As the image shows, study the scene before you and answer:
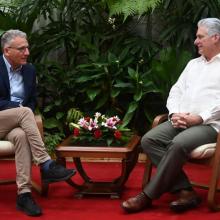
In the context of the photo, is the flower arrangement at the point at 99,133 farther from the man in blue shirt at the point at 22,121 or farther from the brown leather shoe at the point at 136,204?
the brown leather shoe at the point at 136,204

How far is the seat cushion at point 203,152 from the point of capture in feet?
11.9

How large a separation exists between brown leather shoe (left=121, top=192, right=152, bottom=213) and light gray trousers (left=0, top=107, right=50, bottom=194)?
627mm

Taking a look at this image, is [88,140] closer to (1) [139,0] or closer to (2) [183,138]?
(2) [183,138]

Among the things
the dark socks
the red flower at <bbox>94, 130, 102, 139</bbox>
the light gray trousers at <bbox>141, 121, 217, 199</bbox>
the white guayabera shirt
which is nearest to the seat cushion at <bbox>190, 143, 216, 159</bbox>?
the light gray trousers at <bbox>141, 121, 217, 199</bbox>

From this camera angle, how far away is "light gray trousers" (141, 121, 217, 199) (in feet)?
11.9

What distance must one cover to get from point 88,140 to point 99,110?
1.50 m

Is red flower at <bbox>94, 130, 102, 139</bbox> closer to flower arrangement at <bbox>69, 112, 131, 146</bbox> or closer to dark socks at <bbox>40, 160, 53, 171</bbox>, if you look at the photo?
flower arrangement at <bbox>69, 112, 131, 146</bbox>

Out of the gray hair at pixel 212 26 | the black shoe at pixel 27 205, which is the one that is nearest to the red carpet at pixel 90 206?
the black shoe at pixel 27 205

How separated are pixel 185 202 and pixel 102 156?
0.65 metres

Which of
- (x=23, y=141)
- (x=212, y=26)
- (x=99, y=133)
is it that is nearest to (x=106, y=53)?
(x=99, y=133)

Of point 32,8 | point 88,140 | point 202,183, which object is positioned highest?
point 32,8

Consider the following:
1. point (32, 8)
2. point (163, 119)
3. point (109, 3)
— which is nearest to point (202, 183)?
point (163, 119)

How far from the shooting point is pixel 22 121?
390 cm

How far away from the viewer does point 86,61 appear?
5809 mm
